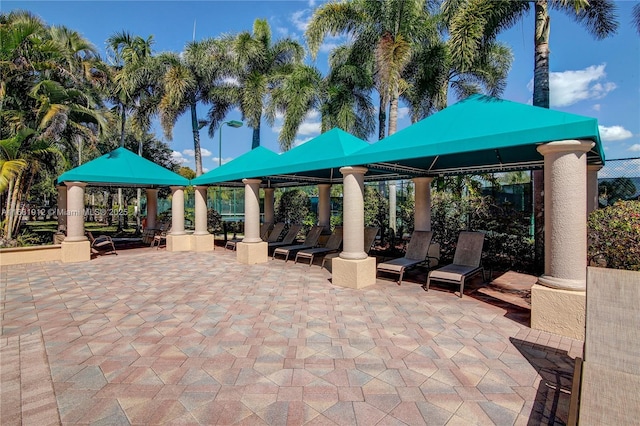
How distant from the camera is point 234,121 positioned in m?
18.9

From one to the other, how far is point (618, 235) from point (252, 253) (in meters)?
8.72

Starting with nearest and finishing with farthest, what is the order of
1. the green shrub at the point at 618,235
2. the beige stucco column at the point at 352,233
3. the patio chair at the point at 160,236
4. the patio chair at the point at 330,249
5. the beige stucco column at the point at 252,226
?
the green shrub at the point at 618,235 < the beige stucco column at the point at 352,233 < the patio chair at the point at 330,249 < the beige stucco column at the point at 252,226 < the patio chair at the point at 160,236

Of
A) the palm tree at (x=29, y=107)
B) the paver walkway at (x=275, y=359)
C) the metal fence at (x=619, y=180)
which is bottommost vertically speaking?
the paver walkway at (x=275, y=359)

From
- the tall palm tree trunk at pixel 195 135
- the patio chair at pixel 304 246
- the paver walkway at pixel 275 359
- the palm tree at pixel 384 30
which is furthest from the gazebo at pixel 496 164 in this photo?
the tall palm tree trunk at pixel 195 135

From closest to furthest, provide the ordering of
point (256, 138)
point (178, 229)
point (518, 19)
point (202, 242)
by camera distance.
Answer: point (518, 19), point (202, 242), point (178, 229), point (256, 138)

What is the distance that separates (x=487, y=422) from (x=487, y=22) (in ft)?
32.1

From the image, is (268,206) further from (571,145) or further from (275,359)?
(571,145)

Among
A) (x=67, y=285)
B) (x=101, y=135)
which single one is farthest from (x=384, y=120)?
(x=67, y=285)

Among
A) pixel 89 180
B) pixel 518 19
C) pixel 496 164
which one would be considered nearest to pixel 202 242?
pixel 89 180

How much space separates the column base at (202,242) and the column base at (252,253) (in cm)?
349

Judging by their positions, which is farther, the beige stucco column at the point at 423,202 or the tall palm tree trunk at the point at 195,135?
the tall palm tree trunk at the point at 195,135

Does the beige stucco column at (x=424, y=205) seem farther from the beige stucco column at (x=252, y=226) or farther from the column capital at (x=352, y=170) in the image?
the beige stucco column at (x=252, y=226)

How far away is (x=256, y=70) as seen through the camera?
19.8 m

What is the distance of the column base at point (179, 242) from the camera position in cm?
1345
